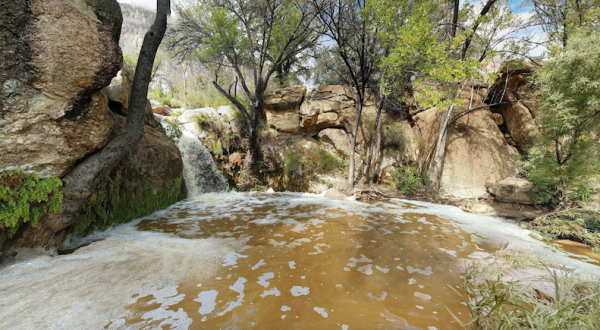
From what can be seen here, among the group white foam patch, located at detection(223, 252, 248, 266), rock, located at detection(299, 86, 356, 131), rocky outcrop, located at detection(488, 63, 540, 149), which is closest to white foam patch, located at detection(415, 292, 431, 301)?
white foam patch, located at detection(223, 252, 248, 266)

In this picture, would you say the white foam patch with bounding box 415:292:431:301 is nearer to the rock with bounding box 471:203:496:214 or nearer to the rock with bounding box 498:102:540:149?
the rock with bounding box 471:203:496:214

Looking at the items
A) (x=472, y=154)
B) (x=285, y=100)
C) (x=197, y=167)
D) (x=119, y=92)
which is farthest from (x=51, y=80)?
(x=472, y=154)

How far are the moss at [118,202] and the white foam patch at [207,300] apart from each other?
3.57m

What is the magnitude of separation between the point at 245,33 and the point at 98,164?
10.1 m

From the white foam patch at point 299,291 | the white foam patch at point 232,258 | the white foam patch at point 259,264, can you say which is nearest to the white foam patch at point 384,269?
the white foam patch at point 299,291

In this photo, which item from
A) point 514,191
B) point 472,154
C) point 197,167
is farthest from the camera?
point 472,154

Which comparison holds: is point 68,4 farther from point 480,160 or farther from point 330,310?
point 480,160

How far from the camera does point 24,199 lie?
9.96ft

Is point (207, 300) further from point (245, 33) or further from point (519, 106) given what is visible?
point (519, 106)

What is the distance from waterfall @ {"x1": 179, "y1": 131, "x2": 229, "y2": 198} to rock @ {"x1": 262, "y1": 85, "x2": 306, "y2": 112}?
436 cm

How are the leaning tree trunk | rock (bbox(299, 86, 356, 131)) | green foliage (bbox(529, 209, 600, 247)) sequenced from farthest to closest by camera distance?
rock (bbox(299, 86, 356, 131)), green foliage (bbox(529, 209, 600, 247)), the leaning tree trunk

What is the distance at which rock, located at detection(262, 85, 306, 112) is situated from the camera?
474 inches

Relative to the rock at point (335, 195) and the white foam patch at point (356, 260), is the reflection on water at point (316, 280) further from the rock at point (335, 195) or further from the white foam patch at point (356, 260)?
the rock at point (335, 195)

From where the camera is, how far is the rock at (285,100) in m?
12.0
